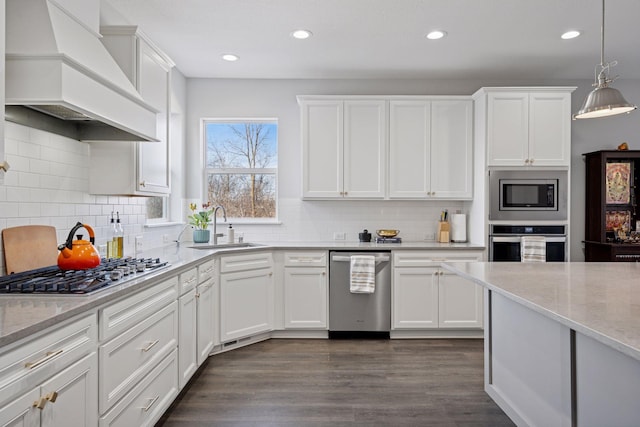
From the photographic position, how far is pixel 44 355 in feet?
4.34

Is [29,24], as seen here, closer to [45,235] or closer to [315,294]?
[45,235]

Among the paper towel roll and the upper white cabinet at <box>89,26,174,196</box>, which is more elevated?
the upper white cabinet at <box>89,26,174,196</box>

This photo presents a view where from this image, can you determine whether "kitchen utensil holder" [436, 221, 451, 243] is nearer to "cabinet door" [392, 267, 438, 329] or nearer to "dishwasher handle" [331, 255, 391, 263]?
"cabinet door" [392, 267, 438, 329]

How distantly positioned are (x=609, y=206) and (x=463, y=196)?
5.10 ft

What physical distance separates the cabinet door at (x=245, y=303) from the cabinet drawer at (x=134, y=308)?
3.66 feet

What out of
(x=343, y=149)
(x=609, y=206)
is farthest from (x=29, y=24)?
(x=609, y=206)

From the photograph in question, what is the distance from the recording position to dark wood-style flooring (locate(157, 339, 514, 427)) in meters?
2.50

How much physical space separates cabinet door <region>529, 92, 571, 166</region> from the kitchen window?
266cm

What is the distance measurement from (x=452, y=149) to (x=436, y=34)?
1.25m

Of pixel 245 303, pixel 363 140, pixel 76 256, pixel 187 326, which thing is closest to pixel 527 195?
pixel 363 140

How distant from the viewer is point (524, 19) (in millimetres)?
3180

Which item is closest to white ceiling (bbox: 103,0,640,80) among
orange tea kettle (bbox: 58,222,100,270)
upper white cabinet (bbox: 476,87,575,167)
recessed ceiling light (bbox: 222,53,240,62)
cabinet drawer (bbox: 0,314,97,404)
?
recessed ceiling light (bbox: 222,53,240,62)

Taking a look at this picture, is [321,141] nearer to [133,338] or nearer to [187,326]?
[187,326]

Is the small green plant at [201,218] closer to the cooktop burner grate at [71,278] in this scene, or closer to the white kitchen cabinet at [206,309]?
the white kitchen cabinet at [206,309]
